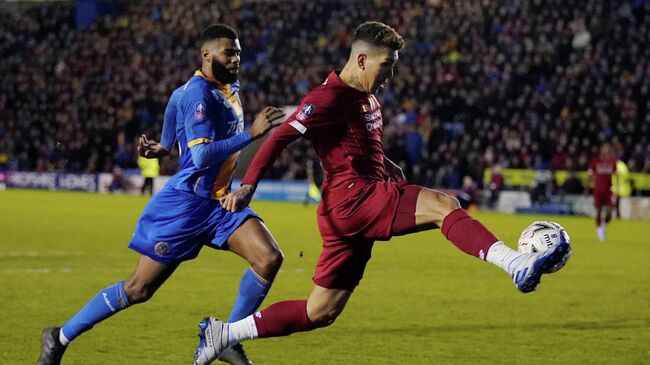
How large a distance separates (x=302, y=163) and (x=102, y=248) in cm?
1803

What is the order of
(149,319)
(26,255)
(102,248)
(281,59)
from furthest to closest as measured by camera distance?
(281,59), (102,248), (26,255), (149,319)

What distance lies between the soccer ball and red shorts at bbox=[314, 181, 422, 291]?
628 mm

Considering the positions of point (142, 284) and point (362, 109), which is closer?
point (362, 109)

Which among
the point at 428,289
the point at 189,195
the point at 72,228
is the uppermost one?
the point at 189,195

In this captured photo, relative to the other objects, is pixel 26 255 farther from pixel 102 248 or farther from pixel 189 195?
pixel 189 195

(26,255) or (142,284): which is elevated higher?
(142,284)

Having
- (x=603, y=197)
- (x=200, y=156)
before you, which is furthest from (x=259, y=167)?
(x=603, y=197)

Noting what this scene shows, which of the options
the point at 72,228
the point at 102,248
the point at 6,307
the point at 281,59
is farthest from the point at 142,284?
the point at 281,59

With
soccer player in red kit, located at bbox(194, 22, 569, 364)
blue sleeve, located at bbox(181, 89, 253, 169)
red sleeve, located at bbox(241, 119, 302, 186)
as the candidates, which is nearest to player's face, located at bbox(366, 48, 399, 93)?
soccer player in red kit, located at bbox(194, 22, 569, 364)

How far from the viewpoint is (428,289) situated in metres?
12.4

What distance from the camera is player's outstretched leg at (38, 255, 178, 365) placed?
6734 mm

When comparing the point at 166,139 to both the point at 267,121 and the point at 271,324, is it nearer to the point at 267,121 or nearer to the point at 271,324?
the point at 267,121

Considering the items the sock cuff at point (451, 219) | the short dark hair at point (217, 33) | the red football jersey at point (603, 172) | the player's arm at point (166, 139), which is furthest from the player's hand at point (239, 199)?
the red football jersey at point (603, 172)

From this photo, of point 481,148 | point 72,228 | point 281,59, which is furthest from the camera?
point 281,59
